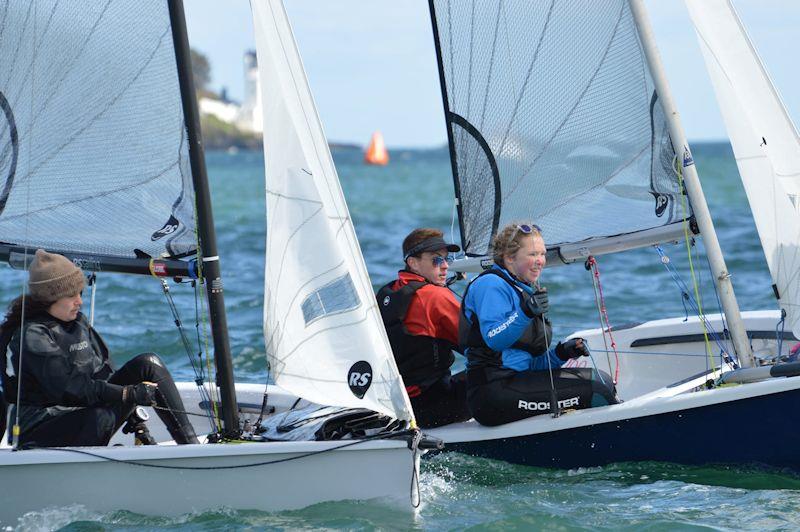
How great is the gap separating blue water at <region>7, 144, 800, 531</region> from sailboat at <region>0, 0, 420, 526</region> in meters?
0.10

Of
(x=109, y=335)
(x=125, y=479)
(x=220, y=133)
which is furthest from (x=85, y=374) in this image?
(x=220, y=133)

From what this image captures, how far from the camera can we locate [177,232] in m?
4.37

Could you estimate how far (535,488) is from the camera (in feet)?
14.5

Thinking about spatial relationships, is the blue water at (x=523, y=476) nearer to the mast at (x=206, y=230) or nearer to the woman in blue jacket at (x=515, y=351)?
the woman in blue jacket at (x=515, y=351)

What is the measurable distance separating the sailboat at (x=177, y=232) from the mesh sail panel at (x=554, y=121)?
61.9 inches

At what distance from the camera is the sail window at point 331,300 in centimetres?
412

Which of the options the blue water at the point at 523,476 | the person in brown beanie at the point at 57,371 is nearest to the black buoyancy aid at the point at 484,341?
the blue water at the point at 523,476

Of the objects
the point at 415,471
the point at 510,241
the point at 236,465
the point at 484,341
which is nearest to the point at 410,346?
the point at 484,341

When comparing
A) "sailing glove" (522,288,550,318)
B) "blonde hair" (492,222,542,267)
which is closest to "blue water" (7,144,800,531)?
"sailing glove" (522,288,550,318)

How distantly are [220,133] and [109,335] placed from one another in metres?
96.8

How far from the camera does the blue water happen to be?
4.01 metres

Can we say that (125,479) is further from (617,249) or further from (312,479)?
(617,249)

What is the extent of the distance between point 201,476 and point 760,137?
2.43m

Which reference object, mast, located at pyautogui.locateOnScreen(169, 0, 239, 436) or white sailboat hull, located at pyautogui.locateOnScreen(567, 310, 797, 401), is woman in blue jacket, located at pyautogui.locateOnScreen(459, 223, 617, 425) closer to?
mast, located at pyautogui.locateOnScreen(169, 0, 239, 436)
